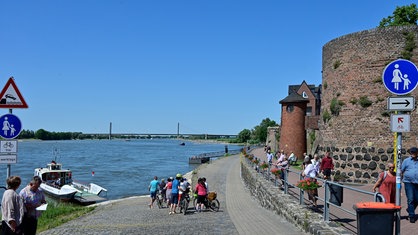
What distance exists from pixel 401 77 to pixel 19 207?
672cm

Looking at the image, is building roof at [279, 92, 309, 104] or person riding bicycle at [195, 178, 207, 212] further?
building roof at [279, 92, 309, 104]

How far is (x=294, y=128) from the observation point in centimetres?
4000

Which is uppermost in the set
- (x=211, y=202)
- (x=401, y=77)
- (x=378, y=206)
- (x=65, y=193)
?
(x=401, y=77)

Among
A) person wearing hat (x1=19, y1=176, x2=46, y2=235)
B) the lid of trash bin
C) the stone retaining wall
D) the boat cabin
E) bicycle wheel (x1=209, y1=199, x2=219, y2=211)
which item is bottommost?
the boat cabin

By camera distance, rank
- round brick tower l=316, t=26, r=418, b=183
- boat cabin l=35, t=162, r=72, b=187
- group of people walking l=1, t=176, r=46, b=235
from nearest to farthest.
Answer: group of people walking l=1, t=176, r=46, b=235 → round brick tower l=316, t=26, r=418, b=183 → boat cabin l=35, t=162, r=72, b=187

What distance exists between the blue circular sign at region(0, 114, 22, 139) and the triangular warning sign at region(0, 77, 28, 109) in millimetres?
269

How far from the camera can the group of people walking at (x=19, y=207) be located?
268 inches

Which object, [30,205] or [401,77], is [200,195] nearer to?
[30,205]

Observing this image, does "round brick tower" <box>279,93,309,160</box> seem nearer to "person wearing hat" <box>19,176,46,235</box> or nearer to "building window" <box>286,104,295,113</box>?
"building window" <box>286,104,295,113</box>

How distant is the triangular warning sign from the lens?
842 centimetres

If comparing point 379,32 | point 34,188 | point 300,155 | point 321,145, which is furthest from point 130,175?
point 34,188

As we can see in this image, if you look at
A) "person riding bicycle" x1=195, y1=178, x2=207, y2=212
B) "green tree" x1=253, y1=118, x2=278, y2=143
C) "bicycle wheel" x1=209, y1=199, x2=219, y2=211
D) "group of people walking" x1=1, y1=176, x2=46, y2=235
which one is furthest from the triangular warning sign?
"green tree" x1=253, y1=118, x2=278, y2=143

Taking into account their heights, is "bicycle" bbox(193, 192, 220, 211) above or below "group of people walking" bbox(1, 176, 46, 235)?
below

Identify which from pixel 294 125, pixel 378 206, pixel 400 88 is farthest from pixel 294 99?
pixel 378 206
